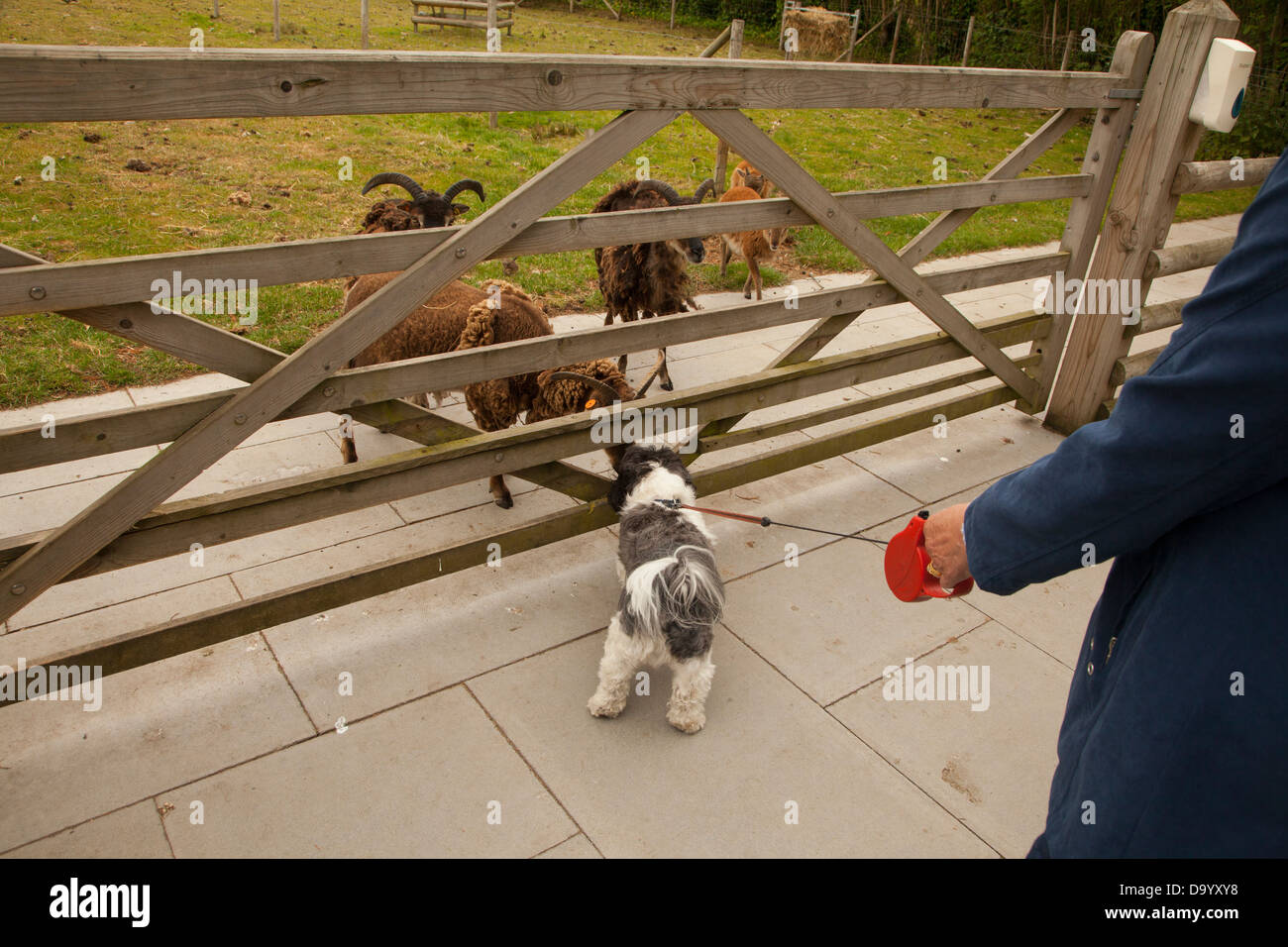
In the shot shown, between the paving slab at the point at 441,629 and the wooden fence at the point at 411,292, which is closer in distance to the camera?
the wooden fence at the point at 411,292

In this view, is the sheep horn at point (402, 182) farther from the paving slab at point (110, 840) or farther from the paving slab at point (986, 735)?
the paving slab at point (986, 735)

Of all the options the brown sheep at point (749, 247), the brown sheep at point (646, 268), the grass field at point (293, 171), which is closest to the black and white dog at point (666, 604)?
the brown sheep at point (646, 268)

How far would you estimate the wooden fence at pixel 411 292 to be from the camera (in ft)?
8.18

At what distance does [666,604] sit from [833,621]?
128cm

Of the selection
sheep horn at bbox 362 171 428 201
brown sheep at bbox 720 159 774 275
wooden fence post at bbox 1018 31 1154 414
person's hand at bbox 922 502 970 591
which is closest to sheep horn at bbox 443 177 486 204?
sheep horn at bbox 362 171 428 201

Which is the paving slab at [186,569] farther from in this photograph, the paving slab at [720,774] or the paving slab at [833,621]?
the paving slab at [833,621]

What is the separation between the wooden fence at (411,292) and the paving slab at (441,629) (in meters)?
0.34

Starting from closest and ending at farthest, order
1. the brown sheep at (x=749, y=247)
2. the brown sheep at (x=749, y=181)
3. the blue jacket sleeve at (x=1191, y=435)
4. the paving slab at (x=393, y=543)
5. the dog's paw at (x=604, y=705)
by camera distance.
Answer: the blue jacket sleeve at (x=1191, y=435), the dog's paw at (x=604, y=705), the paving slab at (x=393, y=543), the brown sheep at (x=749, y=247), the brown sheep at (x=749, y=181)

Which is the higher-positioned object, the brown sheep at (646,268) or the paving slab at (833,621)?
the brown sheep at (646,268)

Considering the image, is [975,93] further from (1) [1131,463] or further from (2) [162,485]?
(2) [162,485]

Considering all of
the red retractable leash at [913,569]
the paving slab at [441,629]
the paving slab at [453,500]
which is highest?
the red retractable leash at [913,569]

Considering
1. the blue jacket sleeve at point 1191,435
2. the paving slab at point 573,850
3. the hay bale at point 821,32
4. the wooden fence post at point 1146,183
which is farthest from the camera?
the hay bale at point 821,32

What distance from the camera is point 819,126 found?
15594mm

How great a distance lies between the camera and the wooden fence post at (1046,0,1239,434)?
186 inches
